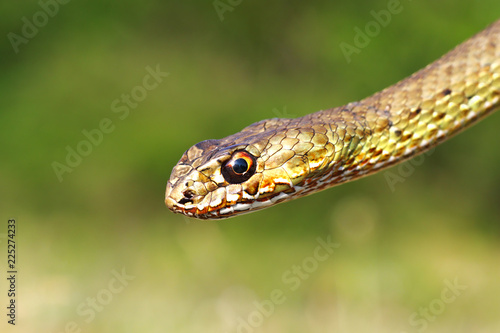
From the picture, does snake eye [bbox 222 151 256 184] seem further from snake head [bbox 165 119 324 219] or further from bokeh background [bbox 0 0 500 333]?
bokeh background [bbox 0 0 500 333]

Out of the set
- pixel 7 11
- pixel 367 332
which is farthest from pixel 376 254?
pixel 7 11

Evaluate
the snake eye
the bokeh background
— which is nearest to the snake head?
the snake eye

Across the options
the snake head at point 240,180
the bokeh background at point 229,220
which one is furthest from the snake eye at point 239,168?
the bokeh background at point 229,220

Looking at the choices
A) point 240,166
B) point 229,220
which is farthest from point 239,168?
point 229,220

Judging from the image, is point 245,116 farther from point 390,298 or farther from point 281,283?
point 390,298

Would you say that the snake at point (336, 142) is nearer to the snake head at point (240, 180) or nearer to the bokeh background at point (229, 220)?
the snake head at point (240, 180)

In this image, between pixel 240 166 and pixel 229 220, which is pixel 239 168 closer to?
pixel 240 166
